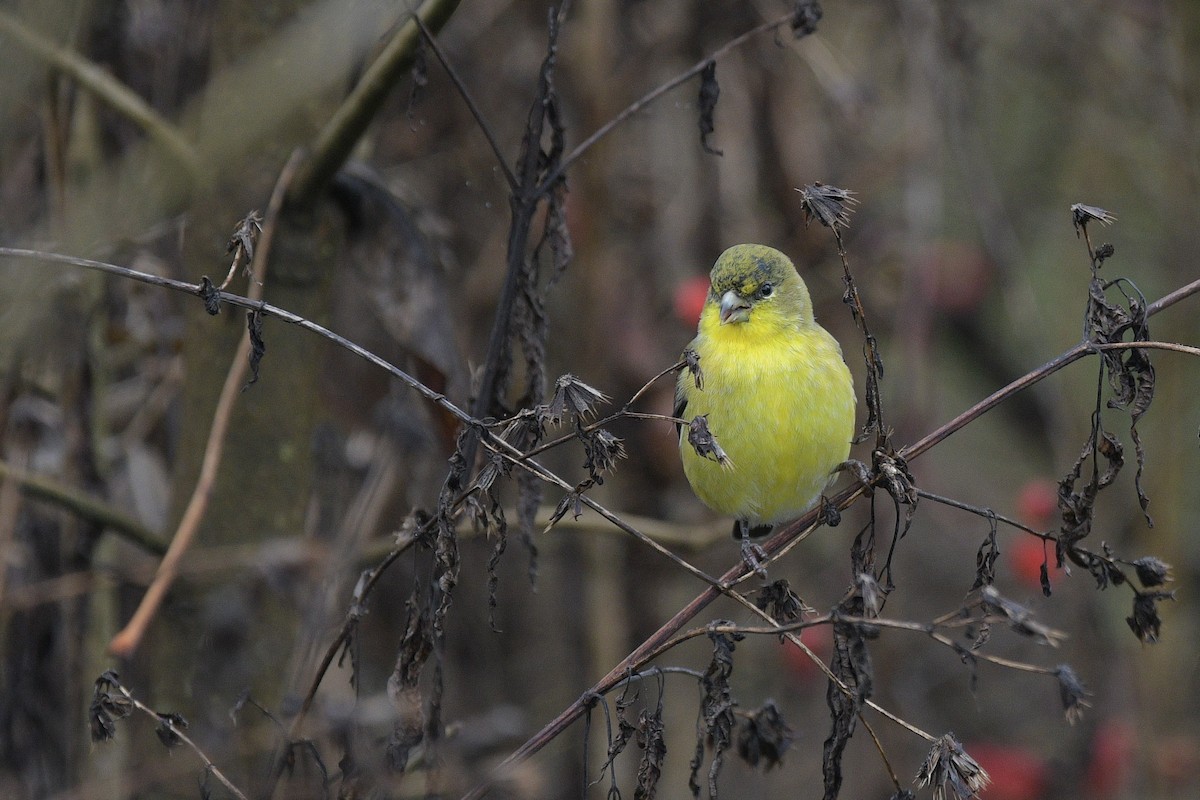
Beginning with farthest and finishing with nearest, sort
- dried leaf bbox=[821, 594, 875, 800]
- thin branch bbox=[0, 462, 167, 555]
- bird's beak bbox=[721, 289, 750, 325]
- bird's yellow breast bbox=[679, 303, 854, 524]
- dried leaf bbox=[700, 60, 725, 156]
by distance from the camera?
bird's beak bbox=[721, 289, 750, 325], bird's yellow breast bbox=[679, 303, 854, 524], thin branch bbox=[0, 462, 167, 555], dried leaf bbox=[700, 60, 725, 156], dried leaf bbox=[821, 594, 875, 800]

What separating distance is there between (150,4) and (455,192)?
1.51 meters

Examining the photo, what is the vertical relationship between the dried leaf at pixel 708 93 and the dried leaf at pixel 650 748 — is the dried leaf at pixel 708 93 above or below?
above

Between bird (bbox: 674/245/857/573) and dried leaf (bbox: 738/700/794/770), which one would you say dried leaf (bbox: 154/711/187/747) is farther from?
bird (bbox: 674/245/857/573)

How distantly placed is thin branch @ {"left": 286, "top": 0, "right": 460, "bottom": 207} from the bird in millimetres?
1108

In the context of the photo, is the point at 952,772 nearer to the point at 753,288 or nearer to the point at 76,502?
the point at 753,288

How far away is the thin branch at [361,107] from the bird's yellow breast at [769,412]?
3.64 feet

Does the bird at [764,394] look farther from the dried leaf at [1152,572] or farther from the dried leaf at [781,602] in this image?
the dried leaf at [1152,572]

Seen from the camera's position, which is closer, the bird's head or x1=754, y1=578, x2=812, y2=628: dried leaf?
x1=754, y1=578, x2=812, y2=628: dried leaf

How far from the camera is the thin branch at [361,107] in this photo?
217 centimetres

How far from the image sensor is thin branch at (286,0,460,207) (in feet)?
7.11

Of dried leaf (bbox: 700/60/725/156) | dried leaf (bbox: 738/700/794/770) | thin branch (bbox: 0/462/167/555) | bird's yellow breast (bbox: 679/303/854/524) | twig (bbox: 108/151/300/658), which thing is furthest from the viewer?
bird's yellow breast (bbox: 679/303/854/524)

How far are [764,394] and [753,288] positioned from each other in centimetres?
36

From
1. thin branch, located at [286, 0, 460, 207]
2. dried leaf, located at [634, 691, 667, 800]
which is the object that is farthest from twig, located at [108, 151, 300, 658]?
dried leaf, located at [634, 691, 667, 800]

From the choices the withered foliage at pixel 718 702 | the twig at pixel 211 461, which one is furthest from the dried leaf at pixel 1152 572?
the twig at pixel 211 461
